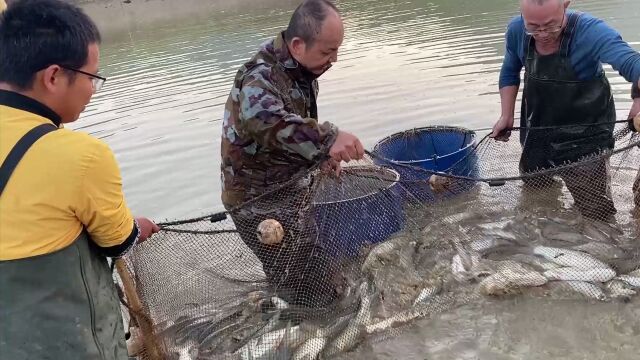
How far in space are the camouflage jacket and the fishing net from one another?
0.17m

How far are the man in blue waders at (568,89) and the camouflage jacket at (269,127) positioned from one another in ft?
6.08

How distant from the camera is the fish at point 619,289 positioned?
11.7 ft

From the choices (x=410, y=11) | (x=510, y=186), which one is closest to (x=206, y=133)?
(x=510, y=186)

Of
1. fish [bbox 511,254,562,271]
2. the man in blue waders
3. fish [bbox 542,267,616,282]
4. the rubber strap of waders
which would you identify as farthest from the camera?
the man in blue waders

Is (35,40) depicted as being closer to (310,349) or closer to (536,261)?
(310,349)

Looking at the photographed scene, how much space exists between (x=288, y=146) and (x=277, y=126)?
13 centimetres

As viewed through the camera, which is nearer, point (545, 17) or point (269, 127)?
point (269, 127)

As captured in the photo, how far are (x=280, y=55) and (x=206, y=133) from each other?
234 inches

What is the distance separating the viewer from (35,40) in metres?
1.91

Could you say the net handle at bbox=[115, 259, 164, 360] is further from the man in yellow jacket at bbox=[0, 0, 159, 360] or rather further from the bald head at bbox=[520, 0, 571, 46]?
the bald head at bbox=[520, 0, 571, 46]

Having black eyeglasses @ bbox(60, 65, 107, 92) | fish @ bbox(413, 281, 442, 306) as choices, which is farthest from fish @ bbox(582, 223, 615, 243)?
black eyeglasses @ bbox(60, 65, 107, 92)

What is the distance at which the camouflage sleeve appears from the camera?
316 cm

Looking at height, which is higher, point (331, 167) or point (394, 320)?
point (331, 167)

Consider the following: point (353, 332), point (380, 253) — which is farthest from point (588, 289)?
point (353, 332)
